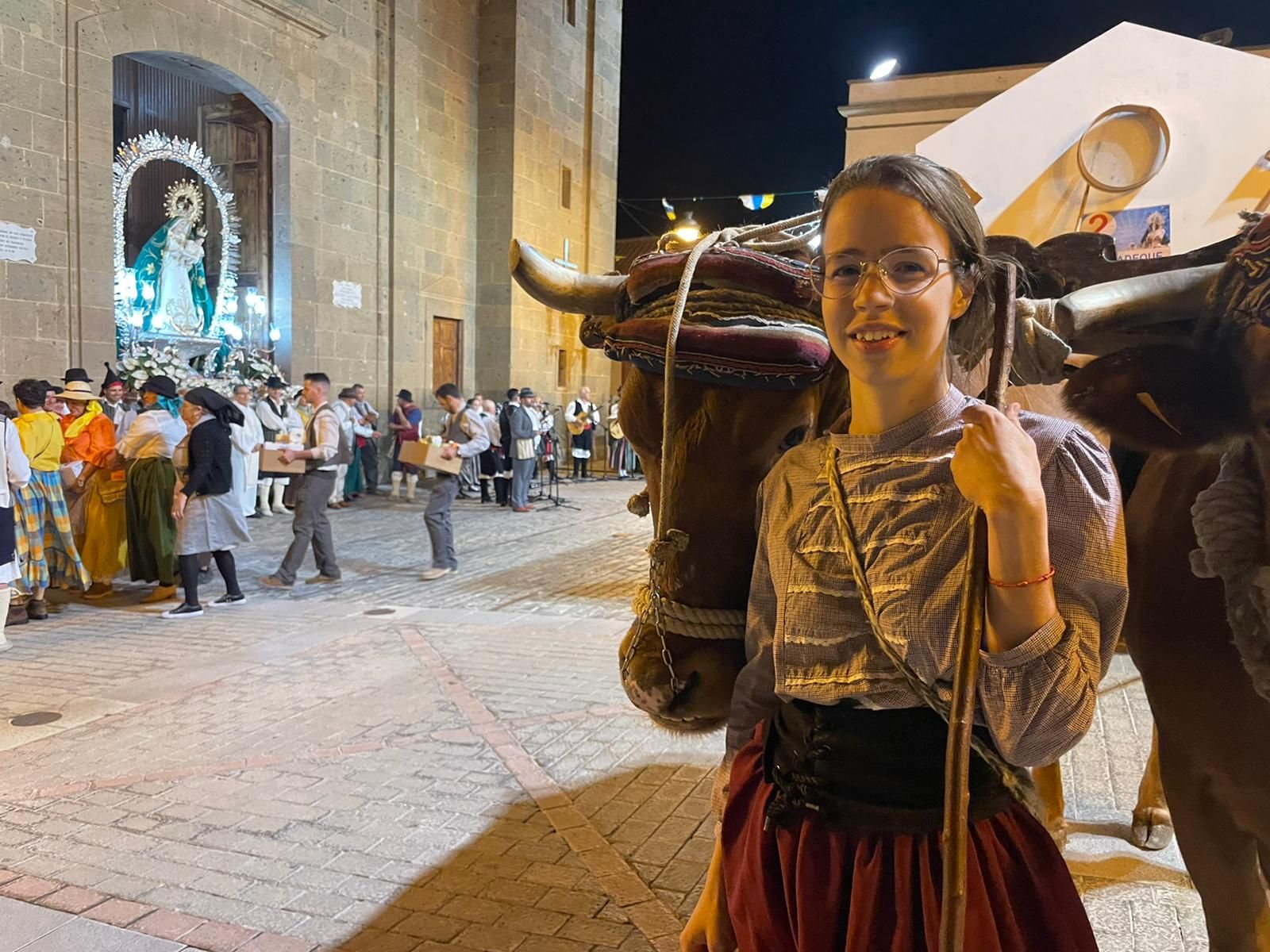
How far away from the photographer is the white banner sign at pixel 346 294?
16.5 m

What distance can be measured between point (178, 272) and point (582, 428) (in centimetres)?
816

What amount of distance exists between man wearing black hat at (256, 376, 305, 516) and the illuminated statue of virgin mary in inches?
77.6

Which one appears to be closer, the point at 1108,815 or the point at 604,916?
the point at 604,916

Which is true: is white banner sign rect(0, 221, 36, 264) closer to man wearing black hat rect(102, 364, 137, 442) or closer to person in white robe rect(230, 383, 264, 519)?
man wearing black hat rect(102, 364, 137, 442)

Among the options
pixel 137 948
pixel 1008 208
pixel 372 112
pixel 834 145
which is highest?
pixel 834 145

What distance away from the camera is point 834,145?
1012 inches

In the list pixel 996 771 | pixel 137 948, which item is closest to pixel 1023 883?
pixel 996 771

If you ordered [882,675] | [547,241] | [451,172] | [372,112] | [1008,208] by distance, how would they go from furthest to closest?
[547,241] → [451,172] → [372,112] → [1008,208] → [882,675]

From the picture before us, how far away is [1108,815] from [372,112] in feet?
57.7

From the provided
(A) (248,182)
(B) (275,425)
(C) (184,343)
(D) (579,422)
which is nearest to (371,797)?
(B) (275,425)

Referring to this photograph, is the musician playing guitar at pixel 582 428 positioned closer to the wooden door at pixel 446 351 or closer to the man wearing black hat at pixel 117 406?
the wooden door at pixel 446 351

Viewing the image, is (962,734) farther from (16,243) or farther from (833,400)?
(16,243)

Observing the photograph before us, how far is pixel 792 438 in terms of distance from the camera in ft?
6.67

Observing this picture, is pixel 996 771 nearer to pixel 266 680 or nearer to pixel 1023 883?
pixel 1023 883
